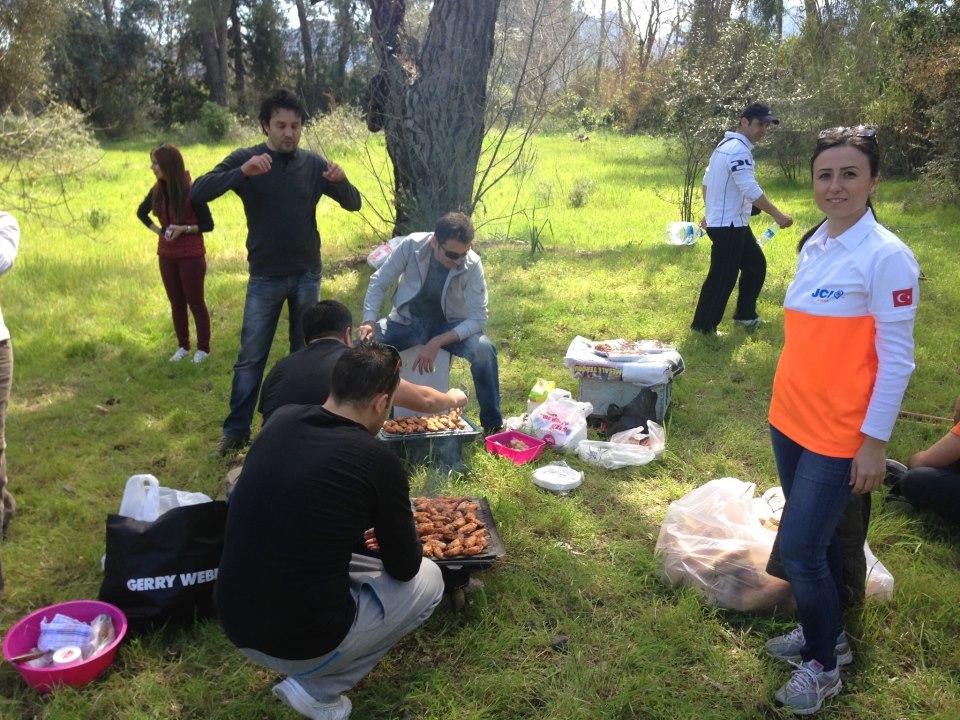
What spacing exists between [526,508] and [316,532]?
71.4 inches

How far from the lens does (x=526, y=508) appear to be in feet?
12.6

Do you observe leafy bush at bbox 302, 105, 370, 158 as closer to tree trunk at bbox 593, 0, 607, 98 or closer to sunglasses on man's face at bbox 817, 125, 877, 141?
tree trunk at bbox 593, 0, 607, 98

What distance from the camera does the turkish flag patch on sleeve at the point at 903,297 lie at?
208 centimetres

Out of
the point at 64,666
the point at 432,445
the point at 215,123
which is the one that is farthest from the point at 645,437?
the point at 215,123

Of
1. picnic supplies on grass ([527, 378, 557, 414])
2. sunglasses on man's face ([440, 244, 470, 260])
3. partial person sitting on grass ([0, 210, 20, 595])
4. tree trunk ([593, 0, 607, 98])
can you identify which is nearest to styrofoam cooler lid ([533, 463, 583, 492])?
picnic supplies on grass ([527, 378, 557, 414])

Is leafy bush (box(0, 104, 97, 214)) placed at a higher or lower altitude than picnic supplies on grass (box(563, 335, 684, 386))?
higher

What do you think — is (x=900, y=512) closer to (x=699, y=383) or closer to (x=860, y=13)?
(x=699, y=383)

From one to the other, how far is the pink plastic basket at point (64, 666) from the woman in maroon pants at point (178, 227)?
10.8 ft

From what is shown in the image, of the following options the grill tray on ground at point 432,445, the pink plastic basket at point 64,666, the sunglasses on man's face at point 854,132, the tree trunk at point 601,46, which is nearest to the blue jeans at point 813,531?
the sunglasses on man's face at point 854,132

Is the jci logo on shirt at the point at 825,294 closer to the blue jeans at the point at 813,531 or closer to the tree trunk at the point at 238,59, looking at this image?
the blue jeans at the point at 813,531

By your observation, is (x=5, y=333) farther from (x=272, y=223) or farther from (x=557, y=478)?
(x=557, y=478)

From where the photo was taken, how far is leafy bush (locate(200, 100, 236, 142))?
977 inches

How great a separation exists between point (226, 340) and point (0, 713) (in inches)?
160

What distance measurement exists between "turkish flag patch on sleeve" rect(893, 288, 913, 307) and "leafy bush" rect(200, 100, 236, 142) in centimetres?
2578
